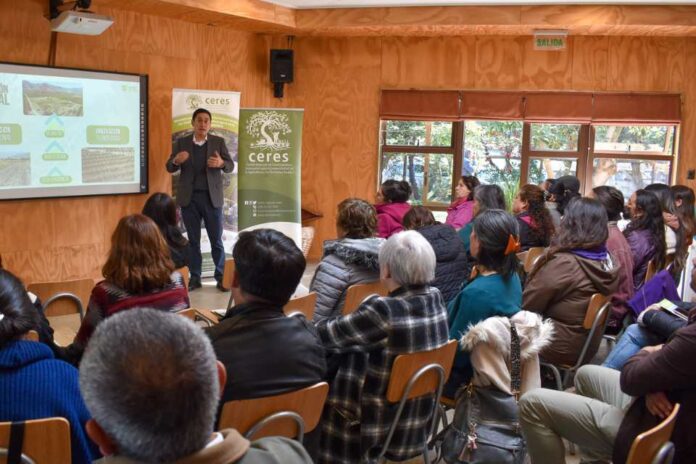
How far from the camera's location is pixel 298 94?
872 centimetres

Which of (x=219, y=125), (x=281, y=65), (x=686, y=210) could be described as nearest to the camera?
(x=686, y=210)

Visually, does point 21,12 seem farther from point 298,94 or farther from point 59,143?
point 298,94

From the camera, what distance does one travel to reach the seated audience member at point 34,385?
6.08ft

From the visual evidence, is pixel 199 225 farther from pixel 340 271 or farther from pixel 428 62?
pixel 340 271

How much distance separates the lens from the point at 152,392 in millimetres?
1021

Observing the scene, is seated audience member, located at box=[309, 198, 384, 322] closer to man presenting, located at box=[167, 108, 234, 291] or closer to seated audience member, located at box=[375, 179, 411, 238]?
seated audience member, located at box=[375, 179, 411, 238]

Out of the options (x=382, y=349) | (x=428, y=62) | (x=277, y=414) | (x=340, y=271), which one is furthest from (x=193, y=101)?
(x=277, y=414)

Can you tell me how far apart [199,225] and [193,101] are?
124 centimetres

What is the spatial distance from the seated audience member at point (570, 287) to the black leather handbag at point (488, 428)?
0.81 meters

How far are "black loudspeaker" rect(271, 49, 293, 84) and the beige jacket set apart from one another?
Result: 603 cm

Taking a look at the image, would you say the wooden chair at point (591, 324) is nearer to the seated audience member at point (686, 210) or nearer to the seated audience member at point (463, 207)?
the seated audience member at point (686, 210)

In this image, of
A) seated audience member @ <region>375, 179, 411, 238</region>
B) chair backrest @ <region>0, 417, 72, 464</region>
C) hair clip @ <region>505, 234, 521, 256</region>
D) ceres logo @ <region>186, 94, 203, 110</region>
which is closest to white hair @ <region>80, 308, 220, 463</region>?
chair backrest @ <region>0, 417, 72, 464</region>

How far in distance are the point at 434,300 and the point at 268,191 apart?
4927mm

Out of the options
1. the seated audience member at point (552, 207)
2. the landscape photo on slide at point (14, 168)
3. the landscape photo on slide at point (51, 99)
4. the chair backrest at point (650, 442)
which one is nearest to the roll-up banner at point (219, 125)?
the landscape photo on slide at point (51, 99)
